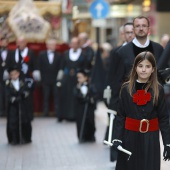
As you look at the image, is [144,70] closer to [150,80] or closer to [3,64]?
[150,80]

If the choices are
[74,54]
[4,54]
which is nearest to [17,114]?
[74,54]

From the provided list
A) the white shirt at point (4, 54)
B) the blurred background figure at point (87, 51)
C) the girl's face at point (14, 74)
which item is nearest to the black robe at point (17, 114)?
the girl's face at point (14, 74)

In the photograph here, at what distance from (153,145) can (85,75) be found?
5.56 metres

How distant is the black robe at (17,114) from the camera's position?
10.8 meters

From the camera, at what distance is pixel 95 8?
17.8 meters

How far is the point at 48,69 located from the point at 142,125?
9.19 metres

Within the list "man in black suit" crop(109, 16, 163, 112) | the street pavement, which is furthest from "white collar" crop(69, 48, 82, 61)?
"man in black suit" crop(109, 16, 163, 112)

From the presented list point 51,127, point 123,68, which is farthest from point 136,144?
point 51,127

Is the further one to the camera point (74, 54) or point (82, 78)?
point (74, 54)

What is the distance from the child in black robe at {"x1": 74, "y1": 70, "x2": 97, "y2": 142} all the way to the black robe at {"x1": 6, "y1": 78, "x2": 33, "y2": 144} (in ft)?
3.12

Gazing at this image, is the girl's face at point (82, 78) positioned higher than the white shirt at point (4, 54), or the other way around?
the white shirt at point (4, 54)

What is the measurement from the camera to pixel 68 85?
14281 mm

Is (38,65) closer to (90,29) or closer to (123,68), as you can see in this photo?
(123,68)

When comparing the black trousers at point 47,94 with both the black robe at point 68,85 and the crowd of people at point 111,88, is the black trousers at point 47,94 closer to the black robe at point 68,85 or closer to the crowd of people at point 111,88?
the crowd of people at point 111,88
